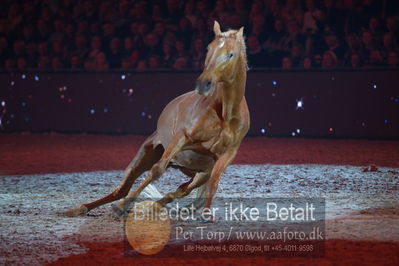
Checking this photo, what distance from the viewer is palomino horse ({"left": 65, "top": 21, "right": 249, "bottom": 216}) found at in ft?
16.0

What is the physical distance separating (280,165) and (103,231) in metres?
4.58

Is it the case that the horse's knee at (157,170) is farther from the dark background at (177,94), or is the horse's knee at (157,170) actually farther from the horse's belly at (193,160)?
the dark background at (177,94)

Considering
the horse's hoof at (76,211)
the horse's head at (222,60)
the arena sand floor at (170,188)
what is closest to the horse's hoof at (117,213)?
the arena sand floor at (170,188)

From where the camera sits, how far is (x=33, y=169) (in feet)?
29.7

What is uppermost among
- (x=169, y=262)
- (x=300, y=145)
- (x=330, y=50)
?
(x=330, y=50)

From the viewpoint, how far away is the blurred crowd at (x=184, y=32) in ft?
38.5

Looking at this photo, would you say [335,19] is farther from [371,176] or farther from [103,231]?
[103,231]

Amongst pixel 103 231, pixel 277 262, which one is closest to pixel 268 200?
pixel 103 231

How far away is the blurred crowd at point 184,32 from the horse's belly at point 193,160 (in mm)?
6946

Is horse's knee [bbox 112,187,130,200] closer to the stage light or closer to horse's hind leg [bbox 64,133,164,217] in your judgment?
horse's hind leg [bbox 64,133,164,217]

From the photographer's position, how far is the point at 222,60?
15.9ft

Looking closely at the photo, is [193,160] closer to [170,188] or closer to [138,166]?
[138,166]

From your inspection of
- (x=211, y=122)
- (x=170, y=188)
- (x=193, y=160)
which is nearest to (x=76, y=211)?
(x=193, y=160)

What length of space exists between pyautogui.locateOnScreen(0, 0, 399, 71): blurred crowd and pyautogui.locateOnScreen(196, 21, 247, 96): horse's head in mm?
7070
